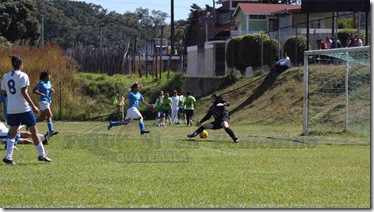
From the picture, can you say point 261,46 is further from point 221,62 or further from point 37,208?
point 37,208

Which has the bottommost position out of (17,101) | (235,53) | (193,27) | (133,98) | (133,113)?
(133,113)

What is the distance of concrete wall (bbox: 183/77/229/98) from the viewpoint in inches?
2025

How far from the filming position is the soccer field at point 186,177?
32.3 feet

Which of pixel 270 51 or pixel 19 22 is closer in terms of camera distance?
pixel 270 51

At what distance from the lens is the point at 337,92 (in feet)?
111

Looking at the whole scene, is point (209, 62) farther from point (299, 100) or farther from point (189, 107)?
point (189, 107)

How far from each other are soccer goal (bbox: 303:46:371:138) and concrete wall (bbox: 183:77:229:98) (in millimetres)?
16328

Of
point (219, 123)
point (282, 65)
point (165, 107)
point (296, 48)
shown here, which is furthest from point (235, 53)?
point (219, 123)

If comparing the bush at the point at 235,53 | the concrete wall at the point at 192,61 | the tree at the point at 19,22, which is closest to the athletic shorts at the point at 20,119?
the bush at the point at 235,53

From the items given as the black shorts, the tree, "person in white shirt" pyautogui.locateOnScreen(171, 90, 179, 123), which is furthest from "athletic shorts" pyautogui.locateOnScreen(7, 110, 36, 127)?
the tree

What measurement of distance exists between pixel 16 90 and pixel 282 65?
33062 mm

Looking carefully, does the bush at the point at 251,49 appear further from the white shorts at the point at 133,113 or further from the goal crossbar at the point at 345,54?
the white shorts at the point at 133,113

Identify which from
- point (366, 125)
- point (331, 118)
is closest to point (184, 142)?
point (366, 125)

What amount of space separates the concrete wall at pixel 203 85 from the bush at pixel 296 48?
5.03 metres
